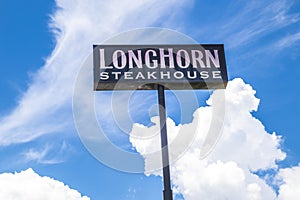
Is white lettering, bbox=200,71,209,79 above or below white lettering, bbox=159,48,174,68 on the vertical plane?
below

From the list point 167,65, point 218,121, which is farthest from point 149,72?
point 218,121

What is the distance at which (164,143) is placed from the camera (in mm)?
13258

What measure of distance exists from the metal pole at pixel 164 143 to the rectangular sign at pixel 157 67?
422 mm

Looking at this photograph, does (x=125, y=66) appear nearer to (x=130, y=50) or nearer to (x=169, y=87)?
(x=130, y=50)

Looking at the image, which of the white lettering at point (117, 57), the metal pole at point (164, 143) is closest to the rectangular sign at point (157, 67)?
the white lettering at point (117, 57)

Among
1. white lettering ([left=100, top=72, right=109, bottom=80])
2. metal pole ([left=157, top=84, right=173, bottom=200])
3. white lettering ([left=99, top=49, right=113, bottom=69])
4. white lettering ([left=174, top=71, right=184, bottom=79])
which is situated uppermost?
white lettering ([left=99, top=49, right=113, bottom=69])

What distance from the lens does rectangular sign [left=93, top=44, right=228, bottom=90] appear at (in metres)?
14.1

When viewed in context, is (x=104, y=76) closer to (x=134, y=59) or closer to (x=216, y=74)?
(x=134, y=59)

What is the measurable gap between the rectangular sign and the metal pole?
422 millimetres

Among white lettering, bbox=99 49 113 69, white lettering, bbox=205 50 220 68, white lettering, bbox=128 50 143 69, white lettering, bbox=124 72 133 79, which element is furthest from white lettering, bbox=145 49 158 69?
white lettering, bbox=205 50 220 68

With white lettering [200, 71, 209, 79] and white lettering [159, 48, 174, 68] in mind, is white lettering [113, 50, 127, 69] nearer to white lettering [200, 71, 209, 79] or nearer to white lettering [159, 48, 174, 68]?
white lettering [159, 48, 174, 68]

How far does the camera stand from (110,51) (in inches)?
567

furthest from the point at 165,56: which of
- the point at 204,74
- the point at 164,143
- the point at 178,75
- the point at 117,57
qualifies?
Result: the point at 164,143

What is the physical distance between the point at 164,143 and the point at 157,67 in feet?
8.16
